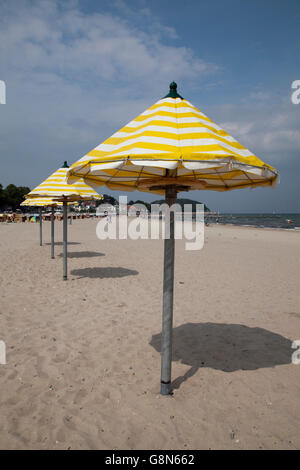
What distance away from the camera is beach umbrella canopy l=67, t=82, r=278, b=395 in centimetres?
218

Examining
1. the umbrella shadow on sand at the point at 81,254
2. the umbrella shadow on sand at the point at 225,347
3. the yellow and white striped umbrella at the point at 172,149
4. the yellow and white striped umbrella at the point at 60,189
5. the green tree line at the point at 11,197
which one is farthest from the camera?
the green tree line at the point at 11,197

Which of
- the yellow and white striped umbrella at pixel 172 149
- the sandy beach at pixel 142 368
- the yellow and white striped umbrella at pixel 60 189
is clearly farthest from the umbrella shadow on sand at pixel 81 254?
the yellow and white striped umbrella at pixel 172 149

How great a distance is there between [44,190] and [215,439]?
20.9ft

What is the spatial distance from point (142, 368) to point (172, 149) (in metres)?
2.84

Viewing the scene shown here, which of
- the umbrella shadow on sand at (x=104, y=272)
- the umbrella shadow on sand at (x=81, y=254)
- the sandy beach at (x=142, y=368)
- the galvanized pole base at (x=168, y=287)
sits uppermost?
the galvanized pole base at (x=168, y=287)

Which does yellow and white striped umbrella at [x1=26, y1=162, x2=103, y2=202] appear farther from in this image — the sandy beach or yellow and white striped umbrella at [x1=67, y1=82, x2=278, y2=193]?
yellow and white striped umbrella at [x1=67, y1=82, x2=278, y2=193]

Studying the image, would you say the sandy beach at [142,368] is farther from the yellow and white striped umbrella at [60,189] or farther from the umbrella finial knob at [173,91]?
the umbrella finial knob at [173,91]

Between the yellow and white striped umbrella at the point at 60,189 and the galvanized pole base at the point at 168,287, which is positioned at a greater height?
the yellow and white striped umbrella at the point at 60,189

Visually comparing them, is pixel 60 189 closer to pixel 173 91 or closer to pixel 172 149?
pixel 173 91

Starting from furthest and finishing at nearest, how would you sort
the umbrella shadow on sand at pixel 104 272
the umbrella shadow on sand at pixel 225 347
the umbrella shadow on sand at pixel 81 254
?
the umbrella shadow on sand at pixel 81 254, the umbrella shadow on sand at pixel 104 272, the umbrella shadow on sand at pixel 225 347

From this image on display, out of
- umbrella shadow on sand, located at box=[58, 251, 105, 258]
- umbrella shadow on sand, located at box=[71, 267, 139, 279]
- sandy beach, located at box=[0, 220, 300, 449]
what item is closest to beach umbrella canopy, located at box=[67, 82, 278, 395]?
sandy beach, located at box=[0, 220, 300, 449]

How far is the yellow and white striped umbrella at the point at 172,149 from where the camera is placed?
7.11 ft

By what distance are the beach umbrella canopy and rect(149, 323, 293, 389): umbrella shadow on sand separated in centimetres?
93

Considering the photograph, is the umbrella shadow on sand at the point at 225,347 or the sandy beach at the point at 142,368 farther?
the umbrella shadow on sand at the point at 225,347
